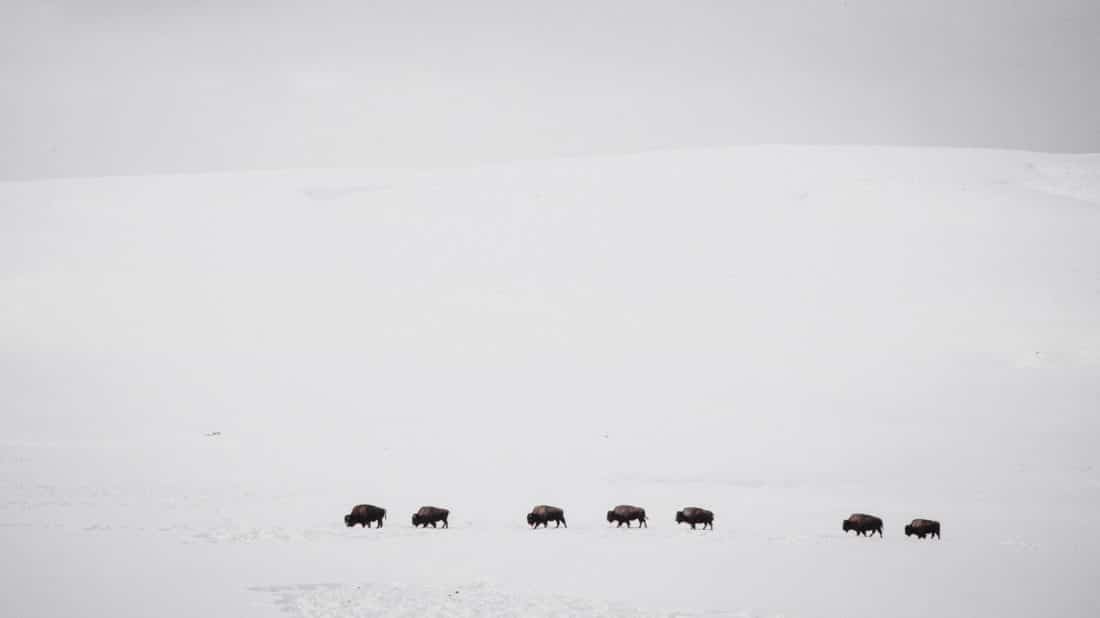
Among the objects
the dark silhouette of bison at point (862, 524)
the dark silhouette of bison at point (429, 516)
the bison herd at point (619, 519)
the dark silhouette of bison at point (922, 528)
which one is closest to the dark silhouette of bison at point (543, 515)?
the bison herd at point (619, 519)

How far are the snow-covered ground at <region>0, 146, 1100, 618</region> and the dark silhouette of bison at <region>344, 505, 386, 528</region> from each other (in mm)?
245

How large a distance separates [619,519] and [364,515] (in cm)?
437

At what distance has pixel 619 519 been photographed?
15211mm

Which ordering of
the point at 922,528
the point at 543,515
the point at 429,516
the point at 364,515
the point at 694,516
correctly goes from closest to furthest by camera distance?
the point at 364,515
the point at 429,516
the point at 922,528
the point at 543,515
the point at 694,516

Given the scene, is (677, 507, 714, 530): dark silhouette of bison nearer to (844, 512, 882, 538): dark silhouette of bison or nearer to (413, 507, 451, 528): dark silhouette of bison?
(844, 512, 882, 538): dark silhouette of bison

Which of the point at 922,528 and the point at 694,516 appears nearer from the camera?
the point at 922,528

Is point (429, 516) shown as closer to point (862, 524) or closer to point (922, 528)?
point (862, 524)

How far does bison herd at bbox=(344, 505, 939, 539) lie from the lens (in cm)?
1440

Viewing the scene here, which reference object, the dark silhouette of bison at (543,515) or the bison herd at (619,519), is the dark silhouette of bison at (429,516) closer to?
the bison herd at (619,519)

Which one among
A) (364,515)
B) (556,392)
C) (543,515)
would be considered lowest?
(364,515)

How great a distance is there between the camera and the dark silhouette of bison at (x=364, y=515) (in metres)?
14.2

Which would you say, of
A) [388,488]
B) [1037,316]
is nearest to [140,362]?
[388,488]

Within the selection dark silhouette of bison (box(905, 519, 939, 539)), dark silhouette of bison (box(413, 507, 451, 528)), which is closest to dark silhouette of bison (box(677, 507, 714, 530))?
dark silhouette of bison (box(905, 519, 939, 539))

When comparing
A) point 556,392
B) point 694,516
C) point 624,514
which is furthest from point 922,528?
point 556,392
